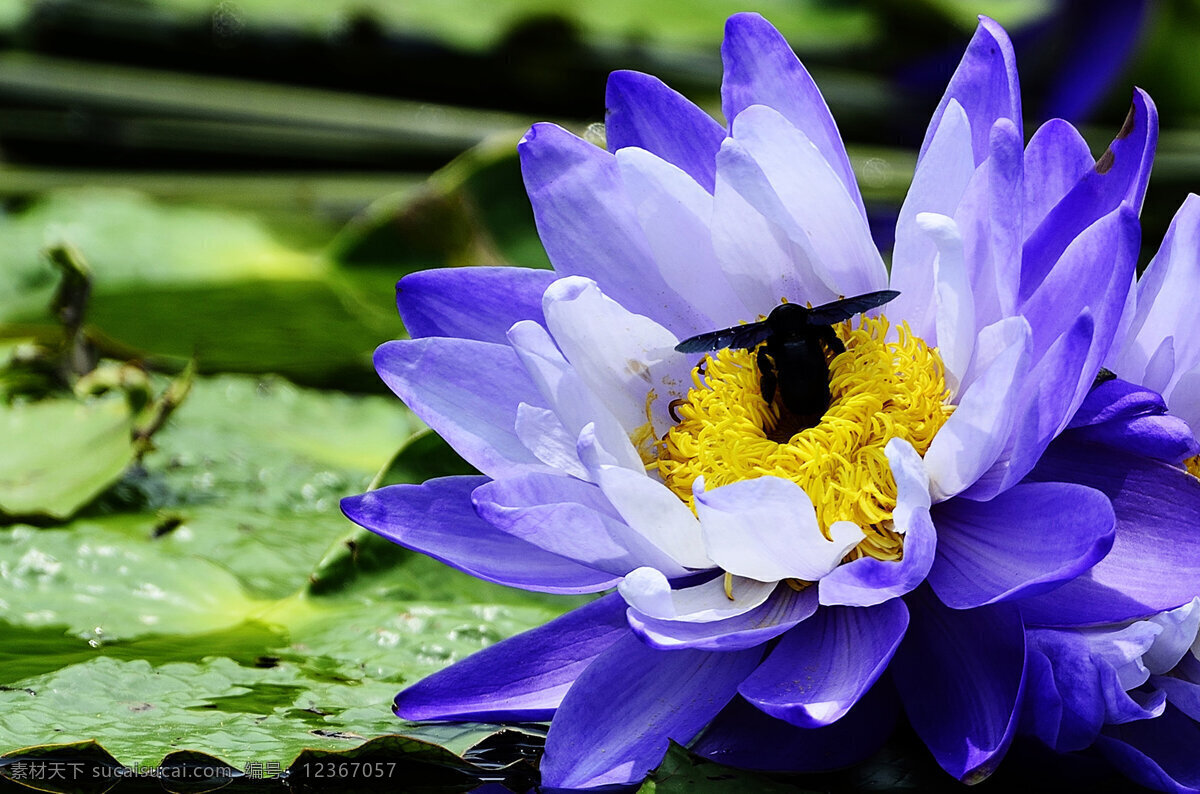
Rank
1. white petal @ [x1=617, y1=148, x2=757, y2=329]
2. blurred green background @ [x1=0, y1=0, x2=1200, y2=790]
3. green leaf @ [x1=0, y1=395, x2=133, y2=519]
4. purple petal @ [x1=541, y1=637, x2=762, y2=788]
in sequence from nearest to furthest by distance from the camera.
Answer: purple petal @ [x1=541, y1=637, x2=762, y2=788] < white petal @ [x1=617, y1=148, x2=757, y2=329] < blurred green background @ [x1=0, y1=0, x2=1200, y2=790] < green leaf @ [x1=0, y1=395, x2=133, y2=519]

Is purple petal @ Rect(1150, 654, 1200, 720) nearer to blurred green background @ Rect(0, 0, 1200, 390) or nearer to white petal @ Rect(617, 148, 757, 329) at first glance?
white petal @ Rect(617, 148, 757, 329)

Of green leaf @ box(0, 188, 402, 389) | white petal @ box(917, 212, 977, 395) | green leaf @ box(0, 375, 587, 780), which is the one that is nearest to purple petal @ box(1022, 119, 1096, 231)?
white petal @ box(917, 212, 977, 395)

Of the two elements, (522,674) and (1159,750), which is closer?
(1159,750)

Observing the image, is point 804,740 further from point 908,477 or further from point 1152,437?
point 1152,437

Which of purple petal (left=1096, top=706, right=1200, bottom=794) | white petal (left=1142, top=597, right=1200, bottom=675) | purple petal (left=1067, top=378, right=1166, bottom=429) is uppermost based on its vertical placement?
purple petal (left=1067, top=378, right=1166, bottom=429)

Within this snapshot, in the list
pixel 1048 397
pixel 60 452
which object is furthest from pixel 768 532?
pixel 60 452

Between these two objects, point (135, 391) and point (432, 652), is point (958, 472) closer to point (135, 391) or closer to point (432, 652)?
point (432, 652)
